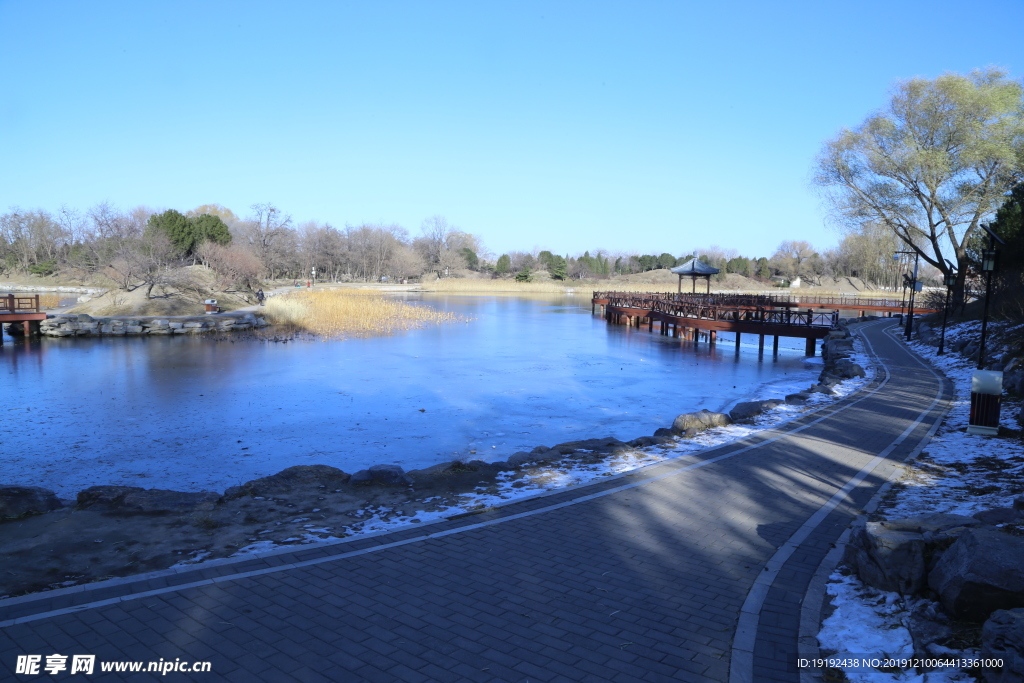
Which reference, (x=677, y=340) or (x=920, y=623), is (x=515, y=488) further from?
(x=677, y=340)

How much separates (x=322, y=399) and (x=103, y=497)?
9.56m

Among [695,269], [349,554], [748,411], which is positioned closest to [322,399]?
[748,411]

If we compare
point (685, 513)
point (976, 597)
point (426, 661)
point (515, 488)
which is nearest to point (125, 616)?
point (426, 661)

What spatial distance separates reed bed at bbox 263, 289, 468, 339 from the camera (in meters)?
33.9

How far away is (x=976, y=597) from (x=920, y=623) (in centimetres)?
37

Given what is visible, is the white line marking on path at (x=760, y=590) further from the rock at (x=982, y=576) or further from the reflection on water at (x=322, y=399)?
the reflection on water at (x=322, y=399)

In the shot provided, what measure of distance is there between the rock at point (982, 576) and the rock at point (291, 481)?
19.8 ft

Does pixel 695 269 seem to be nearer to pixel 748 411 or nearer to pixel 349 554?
pixel 748 411

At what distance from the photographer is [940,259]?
3086 centimetres

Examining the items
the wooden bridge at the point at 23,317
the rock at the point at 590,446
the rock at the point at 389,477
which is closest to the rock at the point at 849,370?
the rock at the point at 590,446

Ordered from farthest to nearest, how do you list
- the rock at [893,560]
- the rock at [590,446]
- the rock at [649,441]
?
the rock at [649,441] < the rock at [590,446] < the rock at [893,560]

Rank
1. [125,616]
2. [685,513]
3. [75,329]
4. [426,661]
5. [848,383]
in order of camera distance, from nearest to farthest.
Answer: [426,661]
[125,616]
[685,513]
[848,383]
[75,329]

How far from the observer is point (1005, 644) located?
134 inches

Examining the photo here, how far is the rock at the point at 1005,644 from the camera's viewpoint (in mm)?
3229
